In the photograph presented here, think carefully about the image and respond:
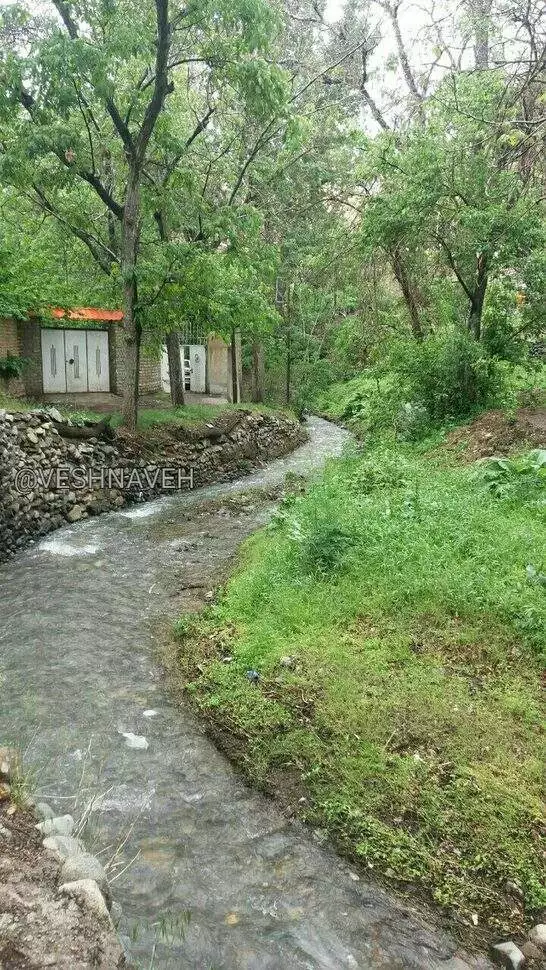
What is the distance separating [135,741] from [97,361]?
13.8 m

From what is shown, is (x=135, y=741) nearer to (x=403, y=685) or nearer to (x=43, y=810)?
(x=43, y=810)

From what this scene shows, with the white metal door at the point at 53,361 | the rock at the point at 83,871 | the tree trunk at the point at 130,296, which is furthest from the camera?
the white metal door at the point at 53,361

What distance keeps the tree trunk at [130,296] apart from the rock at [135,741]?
8.94 metres

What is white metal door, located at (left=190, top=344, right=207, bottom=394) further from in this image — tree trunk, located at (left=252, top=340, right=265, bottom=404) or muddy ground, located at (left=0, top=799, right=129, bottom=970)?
muddy ground, located at (left=0, top=799, right=129, bottom=970)

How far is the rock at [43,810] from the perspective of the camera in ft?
12.4

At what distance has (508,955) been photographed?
3.24 m

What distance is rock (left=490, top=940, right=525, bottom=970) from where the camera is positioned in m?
3.21

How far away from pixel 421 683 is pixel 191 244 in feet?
34.2

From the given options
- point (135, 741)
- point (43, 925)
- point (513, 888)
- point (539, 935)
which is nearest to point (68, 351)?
point (135, 741)

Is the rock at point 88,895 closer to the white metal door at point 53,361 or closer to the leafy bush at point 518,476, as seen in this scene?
the leafy bush at point 518,476

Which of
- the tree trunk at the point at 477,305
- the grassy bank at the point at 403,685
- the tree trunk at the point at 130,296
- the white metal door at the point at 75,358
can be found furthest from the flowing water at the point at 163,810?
the tree trunk at the point at 477,305

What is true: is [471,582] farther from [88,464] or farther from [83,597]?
[88,464]

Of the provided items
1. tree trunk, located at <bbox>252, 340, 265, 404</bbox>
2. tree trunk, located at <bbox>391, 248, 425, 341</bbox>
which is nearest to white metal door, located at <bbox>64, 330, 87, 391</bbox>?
tree trunk, located at <bbox>252, 340, 265, 404</bbox>

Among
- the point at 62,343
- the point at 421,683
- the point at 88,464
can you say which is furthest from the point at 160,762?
the point at 62,343
